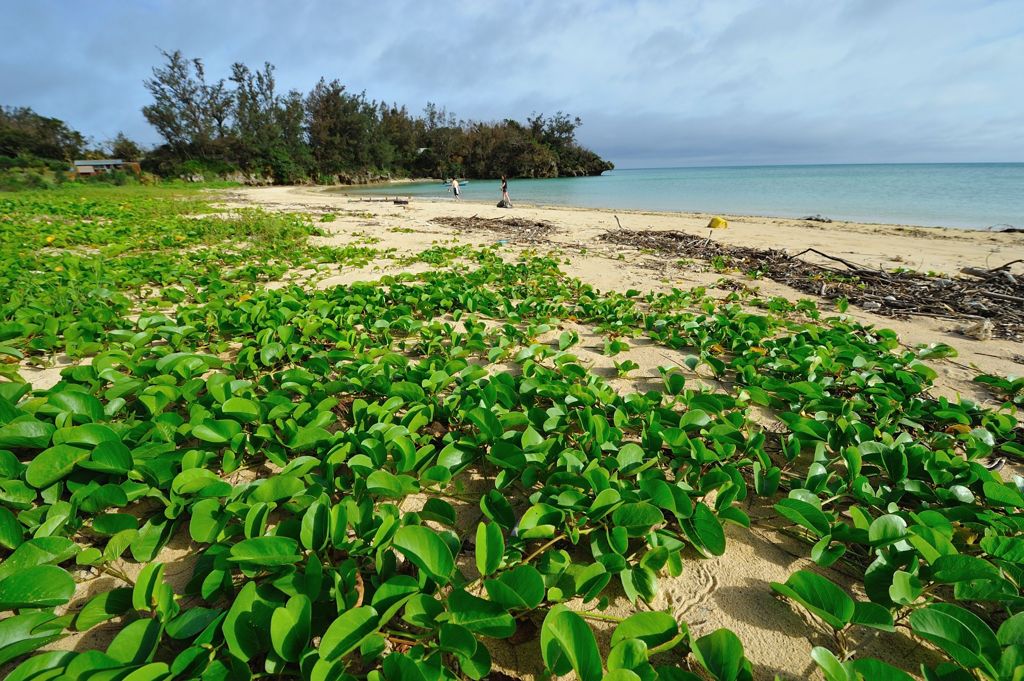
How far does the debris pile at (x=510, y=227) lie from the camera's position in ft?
25.5

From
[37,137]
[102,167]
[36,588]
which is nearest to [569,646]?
[36,588]

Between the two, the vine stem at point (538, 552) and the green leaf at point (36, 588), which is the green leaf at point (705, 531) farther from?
the green leaf at point (36, 588)

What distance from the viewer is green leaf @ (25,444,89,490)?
1172mm

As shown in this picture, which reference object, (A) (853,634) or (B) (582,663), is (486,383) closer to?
(B) (582,663)

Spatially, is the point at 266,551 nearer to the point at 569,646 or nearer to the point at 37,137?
the point at 569,646

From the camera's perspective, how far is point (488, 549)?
3.42 feet

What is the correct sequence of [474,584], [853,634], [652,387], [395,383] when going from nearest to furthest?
[853,634]
[474,584]
[395,383]
[652,387]

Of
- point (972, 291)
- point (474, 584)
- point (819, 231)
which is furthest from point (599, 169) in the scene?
point (474, 584)

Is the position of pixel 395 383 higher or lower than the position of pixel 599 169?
lower

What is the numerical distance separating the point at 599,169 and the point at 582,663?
6583cm

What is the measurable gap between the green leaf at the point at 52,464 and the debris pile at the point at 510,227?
656cm

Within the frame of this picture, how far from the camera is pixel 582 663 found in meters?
0.82

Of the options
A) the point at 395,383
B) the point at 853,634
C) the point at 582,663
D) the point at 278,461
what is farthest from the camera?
the point at 395,383

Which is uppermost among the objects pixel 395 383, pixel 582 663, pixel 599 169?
pixel 599 169
